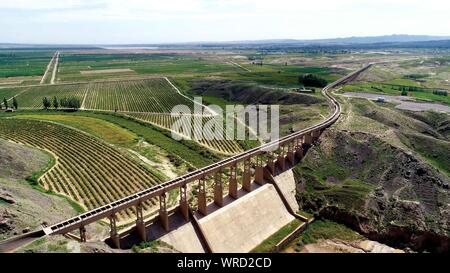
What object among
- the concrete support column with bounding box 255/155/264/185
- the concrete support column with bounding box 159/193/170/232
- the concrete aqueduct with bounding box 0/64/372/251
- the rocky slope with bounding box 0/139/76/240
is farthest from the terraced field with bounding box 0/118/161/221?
the concrete support column with bounding box 255/155/264/185

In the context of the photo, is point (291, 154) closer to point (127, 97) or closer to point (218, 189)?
point (218, 189)

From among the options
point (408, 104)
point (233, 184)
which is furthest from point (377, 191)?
point (408, 104)

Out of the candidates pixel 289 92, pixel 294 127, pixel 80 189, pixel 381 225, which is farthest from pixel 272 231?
pixel 289 92

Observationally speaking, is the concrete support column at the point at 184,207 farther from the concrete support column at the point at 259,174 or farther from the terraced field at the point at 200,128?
the terraced field at the point at 200,128

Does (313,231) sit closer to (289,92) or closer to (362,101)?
(362,101)

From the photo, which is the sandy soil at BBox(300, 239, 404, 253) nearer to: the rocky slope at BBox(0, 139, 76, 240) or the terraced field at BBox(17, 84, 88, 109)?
the rocky slope at BBox(0, 139, 76, 240)
